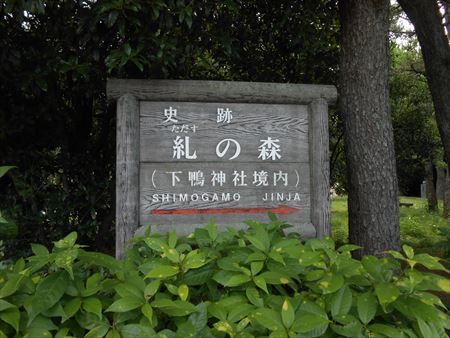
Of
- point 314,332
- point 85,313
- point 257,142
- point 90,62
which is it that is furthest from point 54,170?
point 314,332

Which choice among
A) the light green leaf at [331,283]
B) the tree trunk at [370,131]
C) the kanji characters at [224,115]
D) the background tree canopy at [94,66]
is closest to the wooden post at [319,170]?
the tree trunk at [370,131]

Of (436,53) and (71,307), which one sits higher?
(436,53)

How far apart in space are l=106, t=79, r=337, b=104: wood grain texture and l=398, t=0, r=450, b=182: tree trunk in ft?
4.67

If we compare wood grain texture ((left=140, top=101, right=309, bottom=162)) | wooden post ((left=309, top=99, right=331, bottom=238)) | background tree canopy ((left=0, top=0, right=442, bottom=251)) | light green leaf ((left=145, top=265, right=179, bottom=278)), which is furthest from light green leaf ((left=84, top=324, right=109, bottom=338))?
wooden post ((left=309, top=99, right=331, bottom=238))

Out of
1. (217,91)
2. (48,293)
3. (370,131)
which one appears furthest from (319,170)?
(48,293)

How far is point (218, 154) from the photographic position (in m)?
2.76

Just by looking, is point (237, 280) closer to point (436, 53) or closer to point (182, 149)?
point (182, 149)

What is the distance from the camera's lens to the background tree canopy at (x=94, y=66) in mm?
2578

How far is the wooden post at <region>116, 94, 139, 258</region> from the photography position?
2598mm

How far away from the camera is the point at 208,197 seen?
2730 mm

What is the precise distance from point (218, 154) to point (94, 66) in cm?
117

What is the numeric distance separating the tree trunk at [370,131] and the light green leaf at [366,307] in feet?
5.89

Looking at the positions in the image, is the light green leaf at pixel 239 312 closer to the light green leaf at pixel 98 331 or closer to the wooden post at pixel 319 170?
the light green leaf at pixel 98 331

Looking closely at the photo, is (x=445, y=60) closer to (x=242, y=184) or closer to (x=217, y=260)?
(x=242, y=184)
